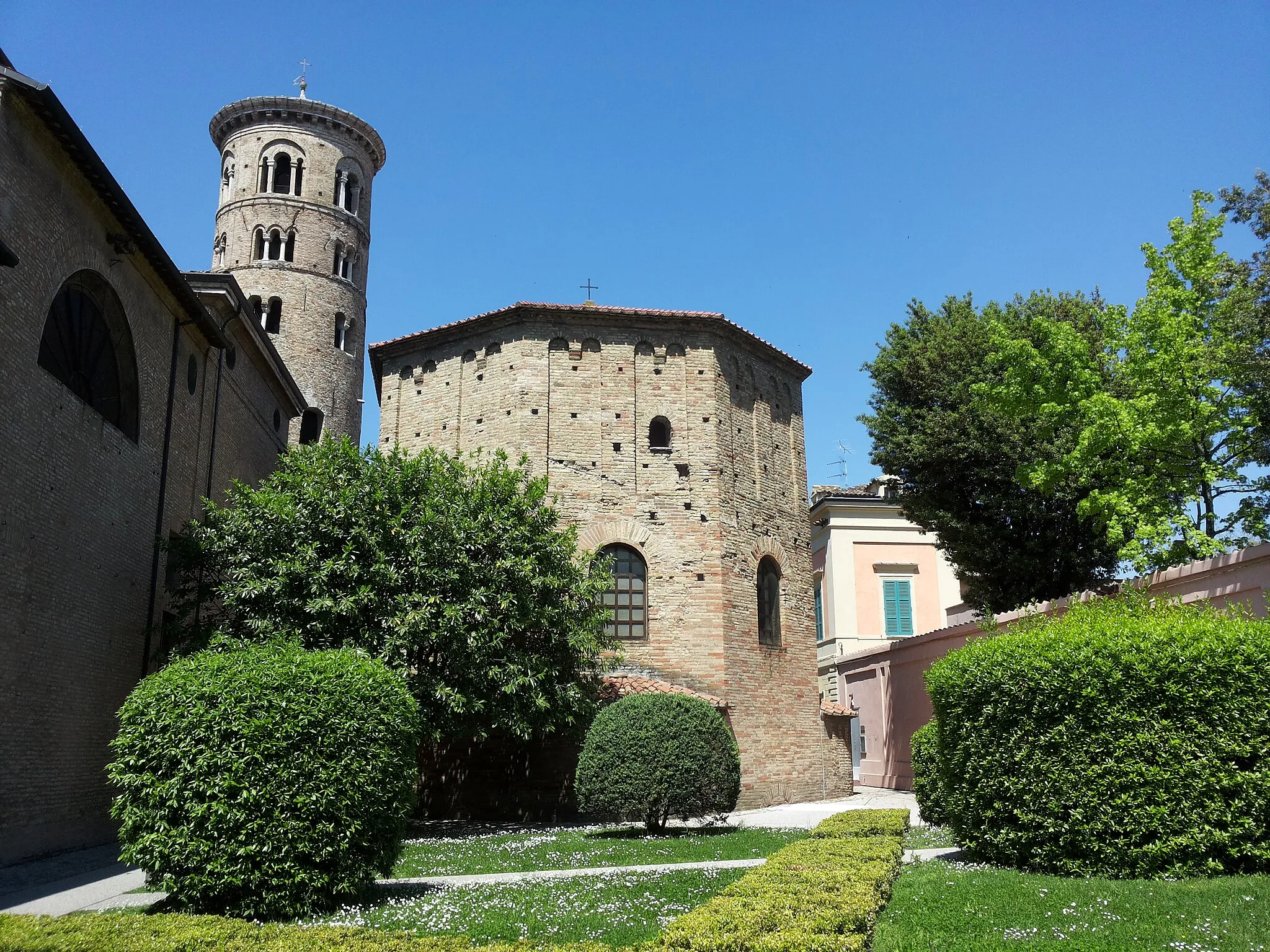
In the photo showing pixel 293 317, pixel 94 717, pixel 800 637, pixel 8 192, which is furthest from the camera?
pixel 293 317

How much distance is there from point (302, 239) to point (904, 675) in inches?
1038

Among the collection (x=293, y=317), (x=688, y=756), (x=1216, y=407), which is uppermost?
(x=293, y=317)

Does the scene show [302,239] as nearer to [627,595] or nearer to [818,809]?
[627,595]

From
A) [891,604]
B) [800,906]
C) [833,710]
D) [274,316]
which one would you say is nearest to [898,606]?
[891,604]

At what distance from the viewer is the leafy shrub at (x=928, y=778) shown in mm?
12922

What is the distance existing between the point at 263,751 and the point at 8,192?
8.03 metres

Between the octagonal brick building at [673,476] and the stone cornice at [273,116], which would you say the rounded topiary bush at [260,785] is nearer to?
the octagonal brick building at [673,476]

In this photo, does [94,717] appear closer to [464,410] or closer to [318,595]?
[318,595]

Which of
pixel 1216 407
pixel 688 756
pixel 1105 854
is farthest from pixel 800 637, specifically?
pixel 1105 854

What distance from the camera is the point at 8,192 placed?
1169 cm

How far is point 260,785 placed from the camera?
8383 mm

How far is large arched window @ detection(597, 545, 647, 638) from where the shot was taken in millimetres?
20844

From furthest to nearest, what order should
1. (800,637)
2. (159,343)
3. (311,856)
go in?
(800,637) → (159,343) → (311,856)

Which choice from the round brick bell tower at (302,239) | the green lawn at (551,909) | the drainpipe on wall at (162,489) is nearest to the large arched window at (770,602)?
the green lawn at (551,909)
